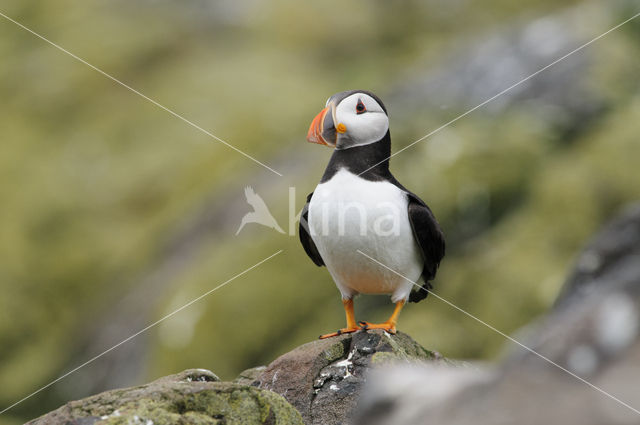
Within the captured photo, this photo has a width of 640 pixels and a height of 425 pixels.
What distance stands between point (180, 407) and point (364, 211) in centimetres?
164

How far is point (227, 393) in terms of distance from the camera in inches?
142

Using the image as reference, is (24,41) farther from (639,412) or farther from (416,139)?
(639,412)

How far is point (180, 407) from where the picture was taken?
3494 millimetres

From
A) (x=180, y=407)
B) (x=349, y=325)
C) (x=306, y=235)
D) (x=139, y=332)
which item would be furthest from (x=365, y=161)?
(x=139, y=332)

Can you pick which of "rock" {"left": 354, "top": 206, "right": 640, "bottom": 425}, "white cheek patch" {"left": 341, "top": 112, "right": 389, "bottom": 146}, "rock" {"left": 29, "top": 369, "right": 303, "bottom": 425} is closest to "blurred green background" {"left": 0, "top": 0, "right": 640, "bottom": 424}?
"white cheek patch" {"left": 341, "top": 112, "right": 389, "bottom": 146}

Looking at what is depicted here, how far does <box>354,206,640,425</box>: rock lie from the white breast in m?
2.34

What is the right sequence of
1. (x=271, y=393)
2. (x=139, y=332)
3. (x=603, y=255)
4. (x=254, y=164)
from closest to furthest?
(x=603, y=255), (x=271, y=393), (x=139, y=332), (x=254, y=164)

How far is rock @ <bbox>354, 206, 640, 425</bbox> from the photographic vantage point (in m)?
1.86

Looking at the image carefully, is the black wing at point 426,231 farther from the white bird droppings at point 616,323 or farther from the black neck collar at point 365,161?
the white bird droppings at point 616,323

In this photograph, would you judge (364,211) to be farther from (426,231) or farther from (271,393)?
(271,393)

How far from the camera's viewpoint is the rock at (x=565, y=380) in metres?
1.86

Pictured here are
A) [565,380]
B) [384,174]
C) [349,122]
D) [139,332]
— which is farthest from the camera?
[139,332]

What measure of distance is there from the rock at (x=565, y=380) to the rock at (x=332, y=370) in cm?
219

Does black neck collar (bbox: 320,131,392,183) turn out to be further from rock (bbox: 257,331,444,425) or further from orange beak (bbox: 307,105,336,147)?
rock (bbox: 257,331,444,425)
